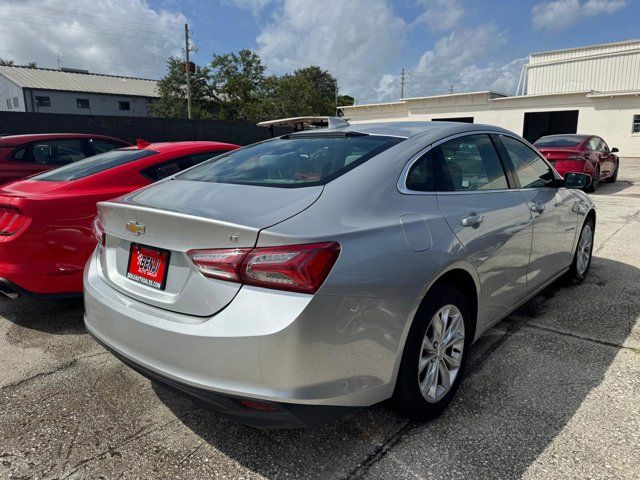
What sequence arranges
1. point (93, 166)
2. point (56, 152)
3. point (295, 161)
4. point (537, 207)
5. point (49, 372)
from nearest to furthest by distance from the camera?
point (295, 161) < point (49, 372) < point (537, 207) < point (93, 166) < point (56, 152)

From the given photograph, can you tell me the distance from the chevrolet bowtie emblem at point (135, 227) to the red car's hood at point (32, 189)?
1.79 meters

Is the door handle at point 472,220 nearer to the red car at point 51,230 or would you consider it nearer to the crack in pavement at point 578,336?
the crack in pavement at point 578,336

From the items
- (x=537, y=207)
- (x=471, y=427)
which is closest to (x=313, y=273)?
(x=471, y=427)

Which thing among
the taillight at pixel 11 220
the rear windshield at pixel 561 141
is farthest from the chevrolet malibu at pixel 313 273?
the rear windshield at pixel 561 141

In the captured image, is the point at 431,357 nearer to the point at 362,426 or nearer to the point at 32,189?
the point at 362,426

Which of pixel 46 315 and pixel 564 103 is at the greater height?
pixel 564 103

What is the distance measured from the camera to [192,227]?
79.3 inches

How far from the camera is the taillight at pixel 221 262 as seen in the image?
1.88 meters

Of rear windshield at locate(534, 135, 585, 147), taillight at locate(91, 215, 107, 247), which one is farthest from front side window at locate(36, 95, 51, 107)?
taillight at locate(91, 215, 107, 247)

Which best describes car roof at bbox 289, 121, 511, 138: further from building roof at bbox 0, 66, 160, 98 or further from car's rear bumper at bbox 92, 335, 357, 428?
building roof at bbox 0, 66, 160, 98

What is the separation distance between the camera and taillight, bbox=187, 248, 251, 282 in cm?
188

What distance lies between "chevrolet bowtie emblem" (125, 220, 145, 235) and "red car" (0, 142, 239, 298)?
1.58m

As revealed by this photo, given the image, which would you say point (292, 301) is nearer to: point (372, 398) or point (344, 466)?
point (372, 398)

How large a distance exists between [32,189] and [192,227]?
2561 millimetres
